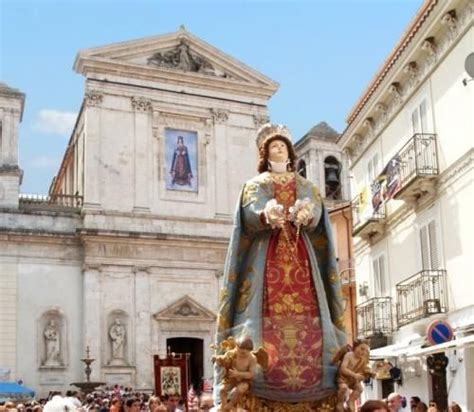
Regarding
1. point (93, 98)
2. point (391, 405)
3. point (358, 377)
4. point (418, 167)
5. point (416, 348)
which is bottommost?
point (391, 405)

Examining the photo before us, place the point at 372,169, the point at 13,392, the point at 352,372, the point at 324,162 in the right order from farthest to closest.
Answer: the point at 324,162 < the point at 13,392 < the point at 372,169 < the point at 352,372

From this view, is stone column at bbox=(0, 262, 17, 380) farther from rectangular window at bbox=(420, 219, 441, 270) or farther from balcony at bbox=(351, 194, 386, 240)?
rectangular window at bbox=(420, 219, 441, 270)

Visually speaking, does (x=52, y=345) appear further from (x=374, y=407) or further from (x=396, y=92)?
(x=374, y=407)

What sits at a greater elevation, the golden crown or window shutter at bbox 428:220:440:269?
window shutter at bbox 428:220:440:269

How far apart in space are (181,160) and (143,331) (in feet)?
23.0

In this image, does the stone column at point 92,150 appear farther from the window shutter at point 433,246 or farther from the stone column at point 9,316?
the window shutter at point 433,246

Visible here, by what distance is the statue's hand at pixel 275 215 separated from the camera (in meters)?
6.28

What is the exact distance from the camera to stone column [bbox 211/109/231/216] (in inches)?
1371

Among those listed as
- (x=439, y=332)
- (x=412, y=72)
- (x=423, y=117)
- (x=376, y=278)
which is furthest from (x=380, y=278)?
(x=439, y=332)

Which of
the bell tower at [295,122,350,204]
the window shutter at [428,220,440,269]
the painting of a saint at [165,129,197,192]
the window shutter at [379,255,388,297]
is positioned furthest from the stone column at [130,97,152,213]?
the window shutter at [428,220,440,269]

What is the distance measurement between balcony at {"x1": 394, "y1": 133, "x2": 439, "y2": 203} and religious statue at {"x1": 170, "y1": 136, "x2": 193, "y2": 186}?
15.4 m

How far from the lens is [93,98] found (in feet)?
109

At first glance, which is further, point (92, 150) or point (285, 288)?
point (92, 150)

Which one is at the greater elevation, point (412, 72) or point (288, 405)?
point (412, 72)
